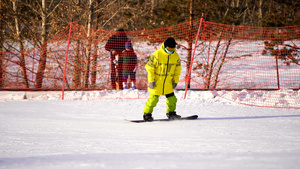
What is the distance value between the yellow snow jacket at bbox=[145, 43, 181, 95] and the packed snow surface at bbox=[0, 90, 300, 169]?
1.99 ft

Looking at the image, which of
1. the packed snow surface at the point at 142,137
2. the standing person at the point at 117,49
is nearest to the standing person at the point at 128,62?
the standing person at the point at 117,49

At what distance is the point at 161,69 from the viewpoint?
4758mm

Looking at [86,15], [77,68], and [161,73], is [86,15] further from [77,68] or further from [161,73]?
[161,73]

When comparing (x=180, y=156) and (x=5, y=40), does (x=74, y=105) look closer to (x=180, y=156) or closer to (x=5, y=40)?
(x=180, y=156)

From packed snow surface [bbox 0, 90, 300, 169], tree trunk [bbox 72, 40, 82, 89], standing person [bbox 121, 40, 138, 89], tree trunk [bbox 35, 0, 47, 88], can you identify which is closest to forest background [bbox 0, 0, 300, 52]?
tree trunk [bbox 35, 0, 47, 88]

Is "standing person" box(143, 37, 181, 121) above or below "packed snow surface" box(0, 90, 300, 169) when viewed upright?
above

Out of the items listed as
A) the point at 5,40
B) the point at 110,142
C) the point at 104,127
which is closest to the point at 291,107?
the point at 104,127

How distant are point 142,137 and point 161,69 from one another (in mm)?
1511

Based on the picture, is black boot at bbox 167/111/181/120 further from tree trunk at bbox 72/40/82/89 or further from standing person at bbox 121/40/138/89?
tree trunk at bbox 72/40/82/89

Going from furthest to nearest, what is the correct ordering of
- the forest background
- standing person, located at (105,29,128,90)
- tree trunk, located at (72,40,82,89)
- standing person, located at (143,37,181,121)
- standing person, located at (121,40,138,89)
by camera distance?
the forest background → tree trunk, located at (72,40,82,89) → standing person, located at (105,29,128,90) → standing person, located at (121,40,138,89) → standing person, located at (143,37,181,121)

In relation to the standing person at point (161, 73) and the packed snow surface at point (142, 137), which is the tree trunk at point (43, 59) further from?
the standing person at point (161, 73)

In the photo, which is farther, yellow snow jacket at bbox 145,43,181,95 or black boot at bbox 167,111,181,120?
black boot at bbox 167,111,181,120

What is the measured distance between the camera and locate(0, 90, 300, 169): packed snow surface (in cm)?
249

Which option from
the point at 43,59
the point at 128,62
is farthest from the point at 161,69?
the point at 43,59
